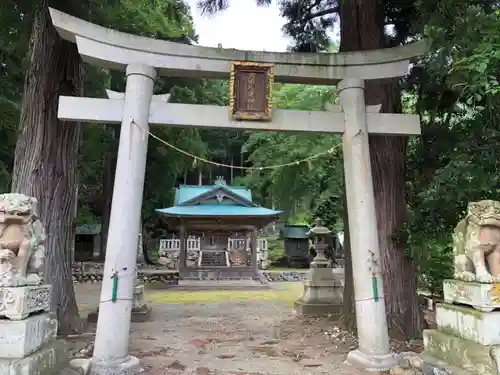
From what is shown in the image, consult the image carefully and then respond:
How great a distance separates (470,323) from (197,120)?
3836 millimetres

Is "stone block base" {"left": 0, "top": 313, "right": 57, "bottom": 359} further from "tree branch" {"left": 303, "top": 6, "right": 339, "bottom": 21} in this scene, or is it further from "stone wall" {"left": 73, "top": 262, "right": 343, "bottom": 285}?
"stone wall" {"left": 73, "top": 262, "right": 343, "bottom": 285}

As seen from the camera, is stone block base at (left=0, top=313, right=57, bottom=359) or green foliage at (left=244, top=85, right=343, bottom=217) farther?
green foliage at (left=244, top=85, right=343, bottom=217)

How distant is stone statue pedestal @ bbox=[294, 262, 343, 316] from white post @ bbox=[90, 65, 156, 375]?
505 cm

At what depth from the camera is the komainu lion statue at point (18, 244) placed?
3.72 m

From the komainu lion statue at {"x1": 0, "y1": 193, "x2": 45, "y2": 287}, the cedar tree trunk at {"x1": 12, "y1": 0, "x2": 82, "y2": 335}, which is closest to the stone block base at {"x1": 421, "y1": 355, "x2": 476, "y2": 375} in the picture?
the komainu lion statue at {"x1": 0, "y1": 193, "x2": 45, "y2": 287}

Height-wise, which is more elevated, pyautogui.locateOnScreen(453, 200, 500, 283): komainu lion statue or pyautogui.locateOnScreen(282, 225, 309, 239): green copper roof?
pyautogui.locateOnScreen(282, 225, 309, 239): green copper roof

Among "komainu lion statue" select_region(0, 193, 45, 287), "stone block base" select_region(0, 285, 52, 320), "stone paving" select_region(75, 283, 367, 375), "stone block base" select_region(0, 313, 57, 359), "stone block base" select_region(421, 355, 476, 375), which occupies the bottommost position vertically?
"stone paving" select_region(75, 283, 367, 375)

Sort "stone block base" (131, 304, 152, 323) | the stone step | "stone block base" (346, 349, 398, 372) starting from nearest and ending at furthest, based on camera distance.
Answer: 1. "stone block base" (346, 349, 398, 372)
2. "stone block base" (131, 304, 152, 323)
3. the stone step

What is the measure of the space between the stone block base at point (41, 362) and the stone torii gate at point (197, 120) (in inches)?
18.5

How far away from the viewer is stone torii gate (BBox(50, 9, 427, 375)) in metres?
4.87

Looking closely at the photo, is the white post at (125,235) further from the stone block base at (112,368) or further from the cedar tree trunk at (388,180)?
the cedar tree trunk at (388,180)

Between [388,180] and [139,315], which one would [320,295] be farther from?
[139,315]

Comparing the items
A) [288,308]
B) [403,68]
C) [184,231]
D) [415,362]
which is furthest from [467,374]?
[184,231]

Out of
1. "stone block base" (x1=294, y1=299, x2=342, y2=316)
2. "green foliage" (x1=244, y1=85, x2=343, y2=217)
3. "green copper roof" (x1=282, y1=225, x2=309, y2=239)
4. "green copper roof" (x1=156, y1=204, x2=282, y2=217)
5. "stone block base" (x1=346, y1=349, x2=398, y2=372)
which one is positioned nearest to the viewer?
"stone block base" (x1=346, y1=349, x2=398, y2=372)
